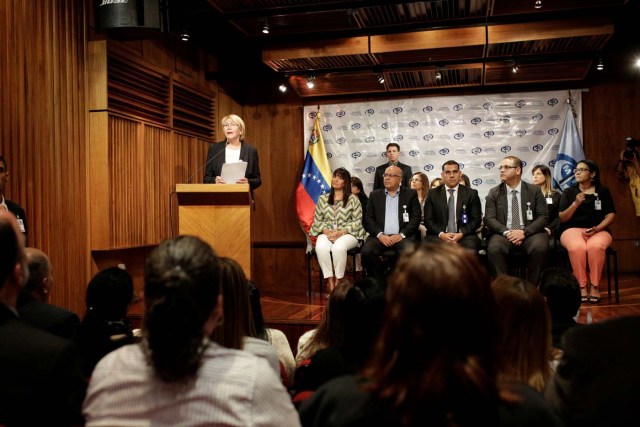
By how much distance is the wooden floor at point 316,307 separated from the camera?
4.39 metres

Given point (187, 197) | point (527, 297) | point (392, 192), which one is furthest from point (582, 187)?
point (527, 297)

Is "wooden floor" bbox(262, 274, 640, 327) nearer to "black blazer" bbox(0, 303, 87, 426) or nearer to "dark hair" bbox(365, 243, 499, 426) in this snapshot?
"black blazer" bbox(0, 303, 87, 426)

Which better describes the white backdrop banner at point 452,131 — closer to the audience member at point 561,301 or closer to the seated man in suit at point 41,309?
the audience member at point 561,301

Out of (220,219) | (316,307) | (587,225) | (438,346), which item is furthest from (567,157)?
(438,346)

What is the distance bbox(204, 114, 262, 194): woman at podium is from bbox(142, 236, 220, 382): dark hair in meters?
4.02

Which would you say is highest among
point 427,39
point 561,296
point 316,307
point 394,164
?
point 427,39

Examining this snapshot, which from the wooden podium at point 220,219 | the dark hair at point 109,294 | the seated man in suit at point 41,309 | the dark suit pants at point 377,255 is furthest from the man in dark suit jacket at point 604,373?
the dark suit pants at point 377,255

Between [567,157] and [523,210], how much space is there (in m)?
2.21

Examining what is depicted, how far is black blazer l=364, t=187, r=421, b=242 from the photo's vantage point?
5.50 metres

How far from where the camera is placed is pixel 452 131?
7.44 m

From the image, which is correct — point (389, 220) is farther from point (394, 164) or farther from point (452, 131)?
point (452, 131)

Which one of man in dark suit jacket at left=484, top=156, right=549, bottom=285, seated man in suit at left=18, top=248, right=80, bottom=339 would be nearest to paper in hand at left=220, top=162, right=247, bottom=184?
man in dark suit jacket at left=484, top=156, right=549, bottom=285

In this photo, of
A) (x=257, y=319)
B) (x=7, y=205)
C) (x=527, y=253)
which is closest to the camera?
(x=257, y=319)

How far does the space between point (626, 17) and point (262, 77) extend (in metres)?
4.70
